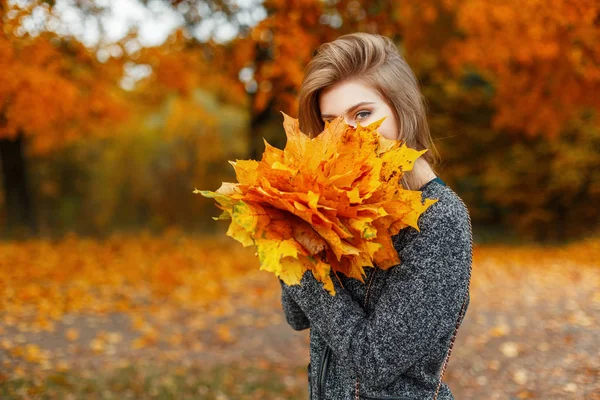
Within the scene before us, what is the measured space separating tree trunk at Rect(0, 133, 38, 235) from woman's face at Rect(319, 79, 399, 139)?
12933 millimetres

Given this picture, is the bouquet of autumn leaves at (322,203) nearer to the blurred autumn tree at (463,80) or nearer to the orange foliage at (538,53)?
the blurred autumn tree at (463,80)

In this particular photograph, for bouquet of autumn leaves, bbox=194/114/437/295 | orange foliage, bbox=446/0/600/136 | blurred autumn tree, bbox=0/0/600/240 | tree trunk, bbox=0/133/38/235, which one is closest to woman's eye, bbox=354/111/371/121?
bouquet of autumn leaves, bbox=194/114/437/295

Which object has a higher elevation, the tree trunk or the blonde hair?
the tree trunk

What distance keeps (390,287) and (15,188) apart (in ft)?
44.3

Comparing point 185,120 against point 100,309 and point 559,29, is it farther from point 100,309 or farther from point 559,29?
point 559,29

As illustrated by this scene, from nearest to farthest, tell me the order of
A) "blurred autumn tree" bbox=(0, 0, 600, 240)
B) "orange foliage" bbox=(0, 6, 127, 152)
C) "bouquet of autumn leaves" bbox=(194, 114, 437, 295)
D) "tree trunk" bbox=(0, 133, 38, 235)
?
1. "bouquet of autumn leaves" bbox=(194, 114, 437, 295)
2. "orange foliage" bbox=(0, 6, 127, 152)
3. "blurred autumn tree" bbox=(0, 0, 600, 240)
4. "tree trunk" bbox=(0, 133, 38, 235)

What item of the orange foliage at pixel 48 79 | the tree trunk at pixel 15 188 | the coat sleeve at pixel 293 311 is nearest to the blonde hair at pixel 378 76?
the coat sleeve at pixel 293 311

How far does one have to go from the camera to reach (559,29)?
7352mm

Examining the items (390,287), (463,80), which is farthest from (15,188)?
(390,287)

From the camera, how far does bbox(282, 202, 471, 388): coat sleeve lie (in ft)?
4.80

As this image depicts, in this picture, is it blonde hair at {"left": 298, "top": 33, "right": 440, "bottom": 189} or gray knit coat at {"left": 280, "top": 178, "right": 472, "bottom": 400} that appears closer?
gray knit coat at {"left": 280, "top": 178, "right": 472, "bottom": 400}

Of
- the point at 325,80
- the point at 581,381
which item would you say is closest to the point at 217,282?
the point at 581,381

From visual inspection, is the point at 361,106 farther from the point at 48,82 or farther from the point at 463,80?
the point at 463,80

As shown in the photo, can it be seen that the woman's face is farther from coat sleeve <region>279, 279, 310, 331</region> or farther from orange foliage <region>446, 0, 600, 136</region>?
orange foliage <region>446, 0, 600, 136</region>
